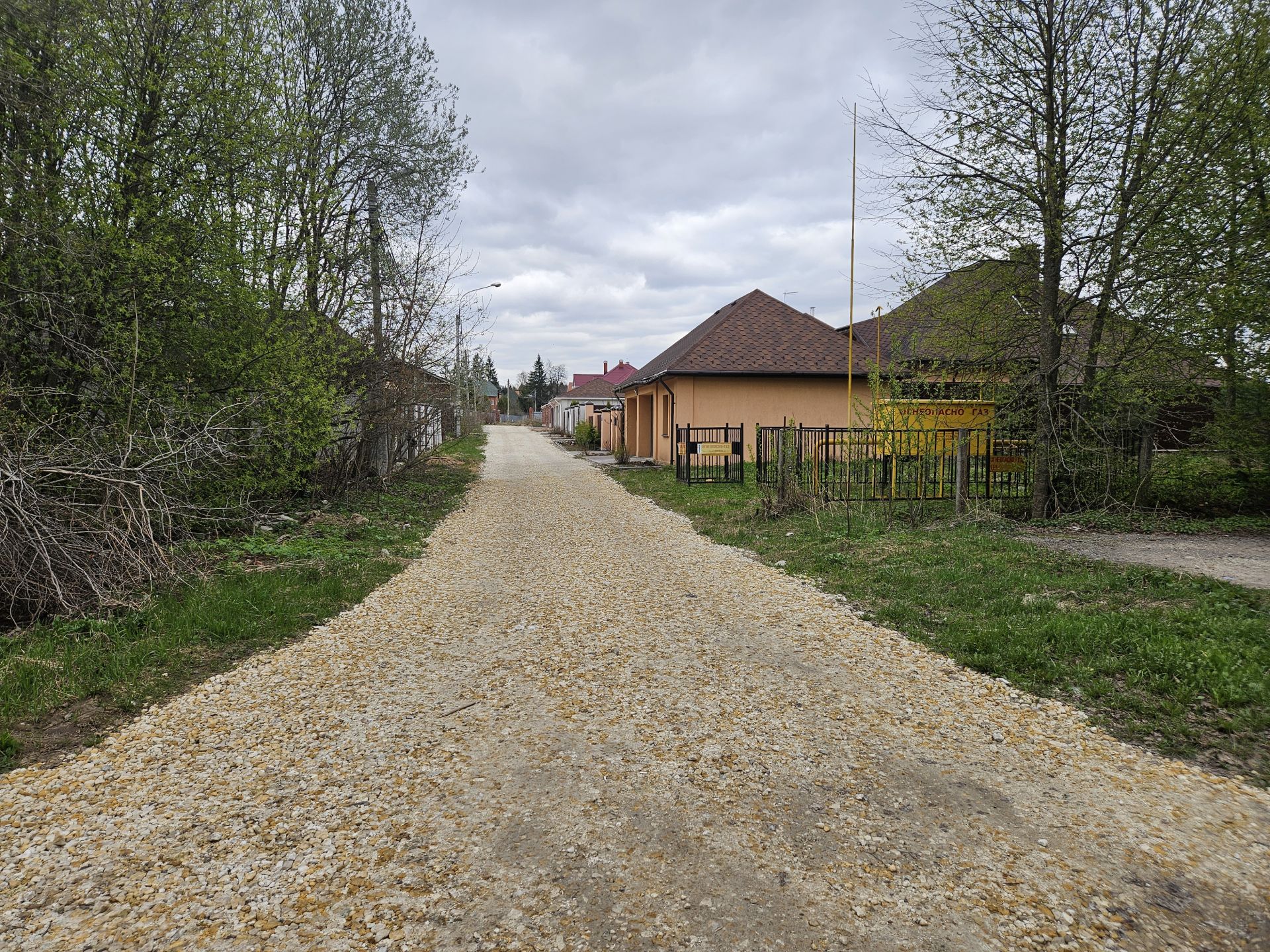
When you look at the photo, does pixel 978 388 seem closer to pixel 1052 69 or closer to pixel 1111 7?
pixel 1052 69

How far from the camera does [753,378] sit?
74.1 ft

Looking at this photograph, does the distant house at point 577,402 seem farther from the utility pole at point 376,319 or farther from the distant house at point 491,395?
the utility pole at point 376,319

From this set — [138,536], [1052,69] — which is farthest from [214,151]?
[1052,69]

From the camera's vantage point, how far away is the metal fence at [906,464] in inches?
419

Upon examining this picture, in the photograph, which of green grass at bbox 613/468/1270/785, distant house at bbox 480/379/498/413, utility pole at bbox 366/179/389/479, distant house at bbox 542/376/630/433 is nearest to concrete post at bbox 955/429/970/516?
green grass at bbox 613/468/1270/785

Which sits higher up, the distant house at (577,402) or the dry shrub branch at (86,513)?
the distant house at (577,402)

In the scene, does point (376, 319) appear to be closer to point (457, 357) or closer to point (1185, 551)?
point (457, 357)

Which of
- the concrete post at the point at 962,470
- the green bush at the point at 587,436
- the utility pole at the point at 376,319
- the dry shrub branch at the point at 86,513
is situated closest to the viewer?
the dry shrub branch at the point at 86,513

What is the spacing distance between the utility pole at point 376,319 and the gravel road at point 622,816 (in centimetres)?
829

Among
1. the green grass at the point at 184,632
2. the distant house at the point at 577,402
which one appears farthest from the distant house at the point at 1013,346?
the distant house at the point at 577,402

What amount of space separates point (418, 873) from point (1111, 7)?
13.0 metres

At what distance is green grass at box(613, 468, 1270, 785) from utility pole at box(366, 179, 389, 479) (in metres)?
7.07

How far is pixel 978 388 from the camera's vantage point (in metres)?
11.9

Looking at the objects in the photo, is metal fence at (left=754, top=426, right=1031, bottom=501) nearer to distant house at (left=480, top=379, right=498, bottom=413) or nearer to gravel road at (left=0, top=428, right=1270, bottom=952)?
gravel road at (left=0, top=428, right=1270, bottom=952)
